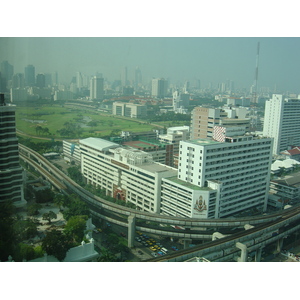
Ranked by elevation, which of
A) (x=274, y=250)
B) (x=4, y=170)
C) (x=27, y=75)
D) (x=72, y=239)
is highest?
(x=27, y=75)

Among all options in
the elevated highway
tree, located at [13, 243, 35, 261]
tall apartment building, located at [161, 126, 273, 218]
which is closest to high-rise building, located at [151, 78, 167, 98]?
tall apartment building, located at [161, 126, 273, 218]

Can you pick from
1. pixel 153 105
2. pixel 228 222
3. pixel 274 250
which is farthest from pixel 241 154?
pixel 153 105

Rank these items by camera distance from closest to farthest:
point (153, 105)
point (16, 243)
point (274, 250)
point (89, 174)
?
point (16, 243) < point (274, 250) < point (89, 174) < point (153, 105)

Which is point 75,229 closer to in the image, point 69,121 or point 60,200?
point 60,200

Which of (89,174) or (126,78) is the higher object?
(126,78)

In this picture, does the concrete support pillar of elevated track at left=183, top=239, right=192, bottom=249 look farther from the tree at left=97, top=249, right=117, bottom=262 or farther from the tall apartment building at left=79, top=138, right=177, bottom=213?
the tree at left=97, top=249, right=117, bottom=262

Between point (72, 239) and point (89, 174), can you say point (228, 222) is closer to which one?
point (72, 239)

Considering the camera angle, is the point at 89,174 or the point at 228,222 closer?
the point at 228,222
